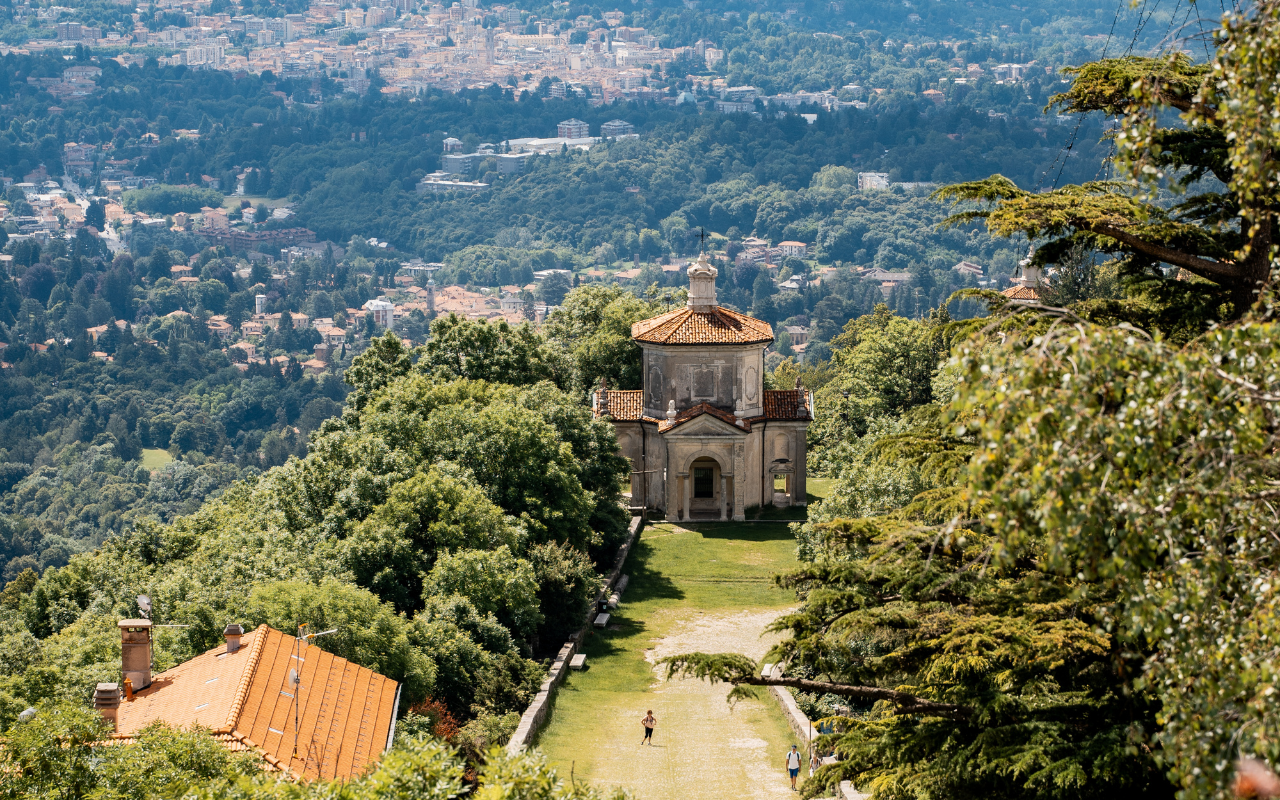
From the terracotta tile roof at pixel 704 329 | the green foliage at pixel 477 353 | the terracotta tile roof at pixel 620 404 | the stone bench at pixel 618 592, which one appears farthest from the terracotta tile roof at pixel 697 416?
the stone bench at pixel 618 592

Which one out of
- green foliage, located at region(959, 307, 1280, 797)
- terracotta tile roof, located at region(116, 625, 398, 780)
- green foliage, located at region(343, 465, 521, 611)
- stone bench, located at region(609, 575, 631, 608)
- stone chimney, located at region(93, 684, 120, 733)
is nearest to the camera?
green foliage, located at region(959, 307, 1280, 797)

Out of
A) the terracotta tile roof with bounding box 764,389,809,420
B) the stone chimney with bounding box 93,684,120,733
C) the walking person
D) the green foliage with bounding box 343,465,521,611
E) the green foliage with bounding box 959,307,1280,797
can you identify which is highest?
the green foliage with bounding box 959,307,1280,797

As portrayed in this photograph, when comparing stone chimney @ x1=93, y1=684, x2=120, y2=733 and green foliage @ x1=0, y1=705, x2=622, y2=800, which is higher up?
green foliage @ x1=0, y1=705, x2=622, y2=800

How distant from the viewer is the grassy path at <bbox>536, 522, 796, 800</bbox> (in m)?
29.3

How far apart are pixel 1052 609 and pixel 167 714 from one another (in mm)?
13716

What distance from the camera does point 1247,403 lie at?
10680 millimetres

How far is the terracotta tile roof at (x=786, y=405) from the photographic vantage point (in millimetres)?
56062

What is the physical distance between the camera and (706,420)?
179 feet

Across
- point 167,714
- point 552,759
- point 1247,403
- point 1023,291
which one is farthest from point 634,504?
point 1247,403

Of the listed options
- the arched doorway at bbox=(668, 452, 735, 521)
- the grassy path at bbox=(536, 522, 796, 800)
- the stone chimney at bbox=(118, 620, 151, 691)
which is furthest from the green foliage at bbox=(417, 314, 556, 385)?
the stone chimney at bbox=(118, 620, 151, 691)

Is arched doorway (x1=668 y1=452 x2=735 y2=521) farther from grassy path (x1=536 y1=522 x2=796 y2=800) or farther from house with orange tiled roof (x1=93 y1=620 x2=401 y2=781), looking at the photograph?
house with orange tiled roof (x1=93 y1=620 x2=401 y2=781)

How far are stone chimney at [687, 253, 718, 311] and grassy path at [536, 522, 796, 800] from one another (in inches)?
326

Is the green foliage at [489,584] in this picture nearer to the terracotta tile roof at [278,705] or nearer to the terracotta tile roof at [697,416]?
the terracotta tile roof at [278,705]

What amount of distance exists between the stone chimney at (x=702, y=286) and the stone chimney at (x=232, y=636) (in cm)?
3138
